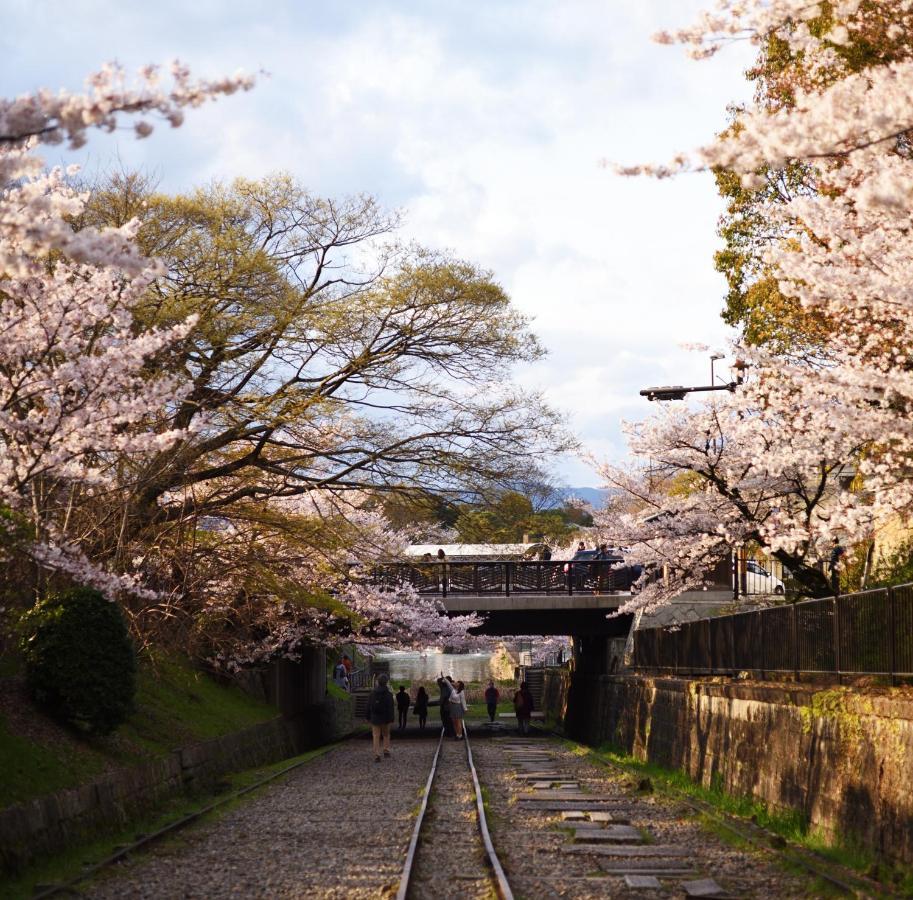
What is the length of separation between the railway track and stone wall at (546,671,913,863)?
11.4 feet

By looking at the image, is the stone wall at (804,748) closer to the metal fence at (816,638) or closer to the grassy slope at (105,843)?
the metal fence at (816,638)

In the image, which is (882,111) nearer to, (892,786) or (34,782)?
(892,786)

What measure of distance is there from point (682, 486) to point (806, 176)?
1003 inches

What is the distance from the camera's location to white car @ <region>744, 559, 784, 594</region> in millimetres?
30969

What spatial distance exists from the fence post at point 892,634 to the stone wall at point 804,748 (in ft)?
1.23

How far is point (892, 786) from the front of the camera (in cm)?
1072

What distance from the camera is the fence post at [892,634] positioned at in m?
12.0

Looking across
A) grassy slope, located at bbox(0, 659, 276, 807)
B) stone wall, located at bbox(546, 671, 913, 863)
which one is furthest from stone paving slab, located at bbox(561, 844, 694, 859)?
grassy slope, located at bbox(0, 659, 276, 807)

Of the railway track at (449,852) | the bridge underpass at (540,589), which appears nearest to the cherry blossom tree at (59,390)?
the railway track at (449,852)

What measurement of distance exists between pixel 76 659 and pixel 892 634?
9.50 meters

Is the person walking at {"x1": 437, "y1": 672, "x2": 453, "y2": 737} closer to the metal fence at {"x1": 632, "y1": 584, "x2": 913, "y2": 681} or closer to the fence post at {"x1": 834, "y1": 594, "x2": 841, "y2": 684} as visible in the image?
the metal fence at {"x1": 632, "y1": 584, "x2": 913, "y2": 681}

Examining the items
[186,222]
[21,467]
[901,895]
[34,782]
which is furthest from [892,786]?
[186,222]

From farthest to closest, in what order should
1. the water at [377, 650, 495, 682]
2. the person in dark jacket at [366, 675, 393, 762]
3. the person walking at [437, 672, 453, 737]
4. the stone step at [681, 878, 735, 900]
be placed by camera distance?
1. the water at [377, 650, 495, 682]
2. the person walking at [437, 672, 453, 737]
3. the person in dark jacket at [366, 675, 393, 762]
4. the stone step at [681, 878, 735, 900]

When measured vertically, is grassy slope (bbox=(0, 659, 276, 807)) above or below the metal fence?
below
